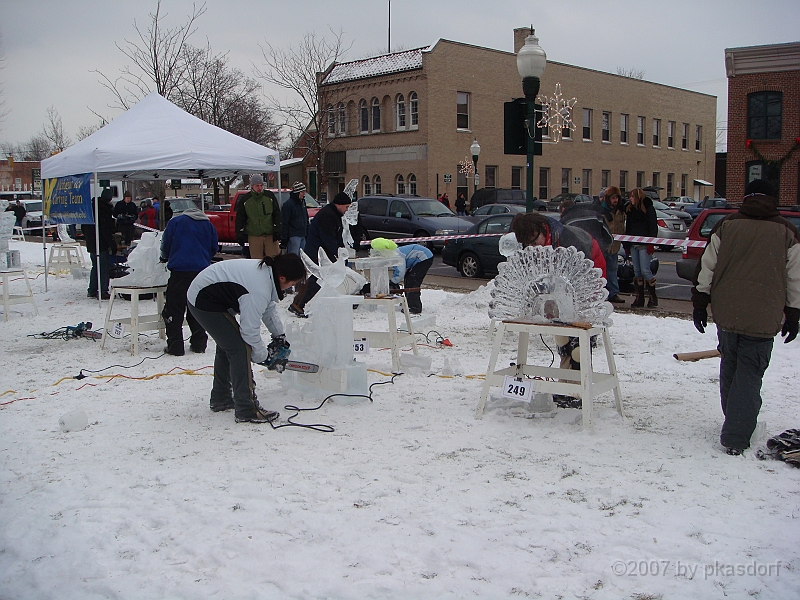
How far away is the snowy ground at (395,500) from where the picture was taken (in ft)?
11.1

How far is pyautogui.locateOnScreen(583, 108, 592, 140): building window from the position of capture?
1731 inches

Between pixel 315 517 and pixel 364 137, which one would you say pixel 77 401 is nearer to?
pixel 315 517

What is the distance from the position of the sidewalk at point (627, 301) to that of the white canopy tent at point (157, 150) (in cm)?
400

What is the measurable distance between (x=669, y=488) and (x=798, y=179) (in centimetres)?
3219

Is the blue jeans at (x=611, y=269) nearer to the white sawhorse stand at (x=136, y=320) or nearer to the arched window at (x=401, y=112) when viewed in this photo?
the white sawhorse stand at (x=136, y=320)

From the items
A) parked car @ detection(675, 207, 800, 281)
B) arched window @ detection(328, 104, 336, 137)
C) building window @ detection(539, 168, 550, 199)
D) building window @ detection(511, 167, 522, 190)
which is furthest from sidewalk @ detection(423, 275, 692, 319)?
building window @ detection(539, 168, 550, 199)

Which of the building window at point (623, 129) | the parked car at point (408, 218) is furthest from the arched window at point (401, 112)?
the building window at point (623, 129)

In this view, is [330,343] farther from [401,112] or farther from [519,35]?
[519,35]

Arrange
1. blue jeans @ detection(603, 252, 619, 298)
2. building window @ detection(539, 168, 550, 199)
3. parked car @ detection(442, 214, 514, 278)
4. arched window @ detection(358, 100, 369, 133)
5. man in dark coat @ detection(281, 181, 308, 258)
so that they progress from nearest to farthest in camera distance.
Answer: blue jeans @ detection(603, 252, 619, 298) → man in dark coat @ detection(281, 181, 308, 258) → parked car @ detection(442, 214, 514, 278) → arched window @ detection(358, 100, 369, 133) → building window @ detection(539, 168, 550, 199)

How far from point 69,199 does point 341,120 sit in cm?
2978

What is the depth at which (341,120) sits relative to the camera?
40.4 metres

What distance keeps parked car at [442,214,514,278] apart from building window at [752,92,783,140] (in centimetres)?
2145

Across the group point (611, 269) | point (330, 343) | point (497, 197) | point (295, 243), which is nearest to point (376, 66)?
point (497, 197)

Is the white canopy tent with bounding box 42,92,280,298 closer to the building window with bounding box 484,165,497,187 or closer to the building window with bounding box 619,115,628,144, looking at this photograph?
the building window with bounding box 484,165,497,187
